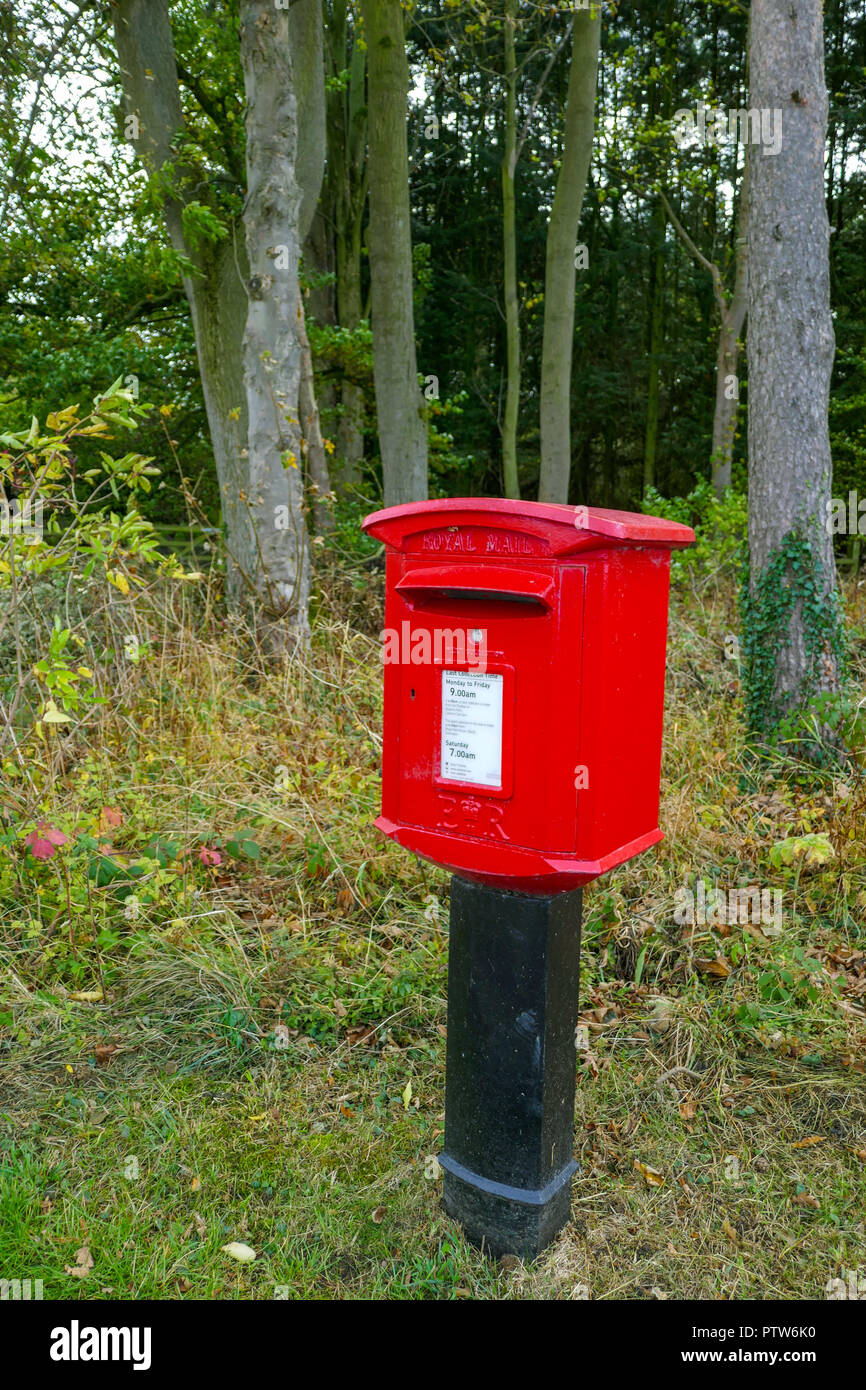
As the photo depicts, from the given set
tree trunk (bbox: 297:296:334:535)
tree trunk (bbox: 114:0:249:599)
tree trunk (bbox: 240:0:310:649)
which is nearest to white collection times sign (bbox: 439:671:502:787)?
tree trunk (bbox: 240:0:310:649)

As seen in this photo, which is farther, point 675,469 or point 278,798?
→ point 675,469

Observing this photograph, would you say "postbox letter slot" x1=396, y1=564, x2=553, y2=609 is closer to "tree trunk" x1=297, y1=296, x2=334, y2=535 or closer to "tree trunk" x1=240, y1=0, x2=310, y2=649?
"tree trunk" x1=240, y1=0, x2=310, y2=649

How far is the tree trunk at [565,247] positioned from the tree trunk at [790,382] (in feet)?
19.4

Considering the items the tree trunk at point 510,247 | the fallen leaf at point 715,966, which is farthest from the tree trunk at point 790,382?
the tree trunk at point 510,247

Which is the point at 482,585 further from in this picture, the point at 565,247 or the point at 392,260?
the point at 565,247

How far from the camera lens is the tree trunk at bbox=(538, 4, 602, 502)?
10.2 m

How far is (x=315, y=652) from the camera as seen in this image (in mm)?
5711

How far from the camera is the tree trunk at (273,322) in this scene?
18.3ft

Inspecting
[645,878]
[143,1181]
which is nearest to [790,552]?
[645,878]

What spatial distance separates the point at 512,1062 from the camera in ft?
7.37

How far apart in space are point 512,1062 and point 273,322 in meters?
4.89

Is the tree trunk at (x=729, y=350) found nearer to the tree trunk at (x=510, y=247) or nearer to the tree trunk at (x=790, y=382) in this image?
the tree trunk at (x=510, y=247)
